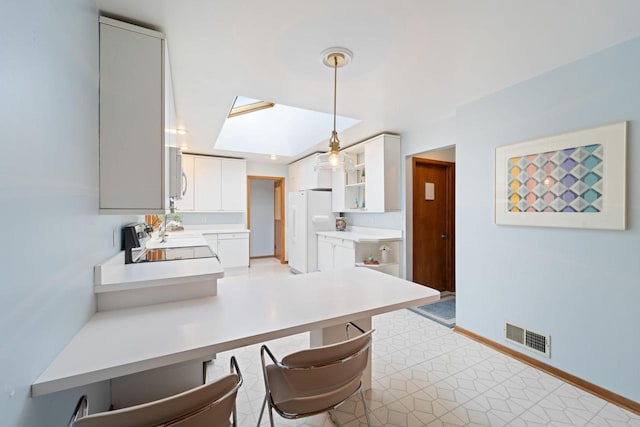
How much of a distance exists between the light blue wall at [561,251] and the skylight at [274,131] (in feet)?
8.19

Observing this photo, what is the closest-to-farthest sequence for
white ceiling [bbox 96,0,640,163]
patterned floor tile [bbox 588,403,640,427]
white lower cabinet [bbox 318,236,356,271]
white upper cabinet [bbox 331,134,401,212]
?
white ceiling [bbox 96,0,640,163] → patterned floor tile [bbox 588,403,640,427] → white upper cabinet [bbox 331,134,401,212] → white lower cabinet [bbox 318,236,356,271]

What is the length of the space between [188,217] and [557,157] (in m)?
5.77

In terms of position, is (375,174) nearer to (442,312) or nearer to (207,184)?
(442,312)

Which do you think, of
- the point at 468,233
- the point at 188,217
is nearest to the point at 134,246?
the point at 468,233

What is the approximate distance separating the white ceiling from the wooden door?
144cm

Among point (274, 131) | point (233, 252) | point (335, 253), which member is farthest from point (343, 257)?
point (274, 131)

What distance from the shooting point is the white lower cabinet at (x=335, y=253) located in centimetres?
403

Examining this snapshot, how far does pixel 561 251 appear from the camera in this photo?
2080 mm

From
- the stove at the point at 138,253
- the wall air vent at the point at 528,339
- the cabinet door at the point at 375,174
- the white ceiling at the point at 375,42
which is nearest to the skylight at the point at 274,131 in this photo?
the cabinet door at the point at 375,174

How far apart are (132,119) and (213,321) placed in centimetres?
116

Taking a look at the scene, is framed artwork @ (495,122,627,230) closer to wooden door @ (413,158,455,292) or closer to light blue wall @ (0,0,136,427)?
wooden door @ (413,158,455,292)

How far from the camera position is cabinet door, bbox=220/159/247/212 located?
18.5 feet

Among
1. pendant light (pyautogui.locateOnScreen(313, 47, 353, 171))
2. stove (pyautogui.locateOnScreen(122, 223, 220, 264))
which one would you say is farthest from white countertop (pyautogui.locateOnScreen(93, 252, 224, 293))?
pendant light (pyautogui.locateOnScreen(313, 47, 353, 171))

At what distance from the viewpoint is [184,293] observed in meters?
1.51
